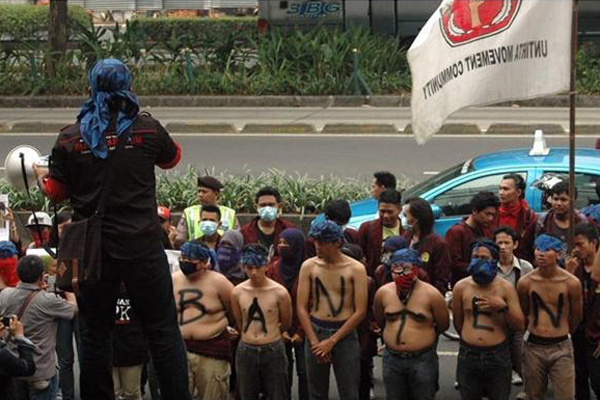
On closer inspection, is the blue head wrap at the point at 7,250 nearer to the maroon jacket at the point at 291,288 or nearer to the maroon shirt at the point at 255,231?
the maroon jacket at the point at 291,288

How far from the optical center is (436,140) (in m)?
21.2

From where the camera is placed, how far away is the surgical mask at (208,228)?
10.5 m

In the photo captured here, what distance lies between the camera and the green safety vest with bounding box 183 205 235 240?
425 inches

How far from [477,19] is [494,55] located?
0.26 m

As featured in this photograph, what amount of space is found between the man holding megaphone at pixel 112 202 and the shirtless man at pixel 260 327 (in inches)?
108

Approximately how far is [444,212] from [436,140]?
887 centimetres

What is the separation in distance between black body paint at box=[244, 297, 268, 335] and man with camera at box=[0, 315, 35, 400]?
1518 mm

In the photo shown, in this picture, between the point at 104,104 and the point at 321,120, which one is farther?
the point at 321,120

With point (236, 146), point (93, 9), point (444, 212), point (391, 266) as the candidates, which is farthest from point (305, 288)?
point (93, 9)

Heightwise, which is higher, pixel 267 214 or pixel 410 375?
pixel 267 214

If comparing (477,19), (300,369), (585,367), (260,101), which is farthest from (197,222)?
(260,101)

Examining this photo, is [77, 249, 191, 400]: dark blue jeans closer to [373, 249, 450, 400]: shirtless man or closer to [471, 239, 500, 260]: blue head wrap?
[373, 249, 450, 400]: shirtless man

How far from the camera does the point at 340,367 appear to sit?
29.5ft

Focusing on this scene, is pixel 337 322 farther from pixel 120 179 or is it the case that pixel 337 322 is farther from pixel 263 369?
pixel 120 179
